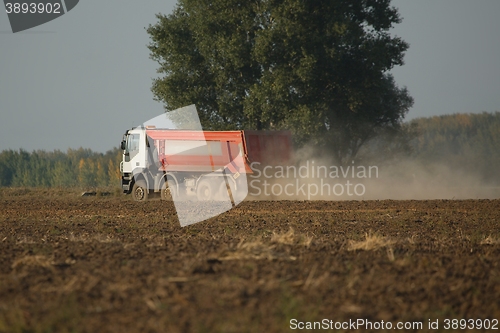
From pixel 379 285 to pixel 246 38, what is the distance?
1349 inches

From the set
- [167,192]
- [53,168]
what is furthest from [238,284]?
[53,168]

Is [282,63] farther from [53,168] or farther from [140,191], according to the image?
[53,168]

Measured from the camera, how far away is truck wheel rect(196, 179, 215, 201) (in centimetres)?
3014

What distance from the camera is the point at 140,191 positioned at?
107 ft

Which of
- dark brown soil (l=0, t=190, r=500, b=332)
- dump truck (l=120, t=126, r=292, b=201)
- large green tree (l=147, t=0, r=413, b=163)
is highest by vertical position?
large green tree (l=147, t=0, r=413, b=163)

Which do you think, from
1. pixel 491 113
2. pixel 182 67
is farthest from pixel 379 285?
pixel 491 113

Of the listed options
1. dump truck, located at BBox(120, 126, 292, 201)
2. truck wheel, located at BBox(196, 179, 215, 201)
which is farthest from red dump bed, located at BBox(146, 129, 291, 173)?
truck wheel, located at BBox(196, 179, 215, 201)

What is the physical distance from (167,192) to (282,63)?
12.4 m

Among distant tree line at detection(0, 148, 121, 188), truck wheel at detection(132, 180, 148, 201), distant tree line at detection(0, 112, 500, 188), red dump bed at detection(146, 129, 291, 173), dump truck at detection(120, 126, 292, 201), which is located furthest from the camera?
distant tree line at detection(0, 148, 121, 188)

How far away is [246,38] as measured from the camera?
135 feet

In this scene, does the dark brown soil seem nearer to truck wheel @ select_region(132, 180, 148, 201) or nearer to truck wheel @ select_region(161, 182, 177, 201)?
truck wheel @ select_region(161, 182, 177, 201)

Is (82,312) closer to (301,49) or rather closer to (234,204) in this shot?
(234,204)

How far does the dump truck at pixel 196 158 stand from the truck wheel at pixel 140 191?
0.05 metres

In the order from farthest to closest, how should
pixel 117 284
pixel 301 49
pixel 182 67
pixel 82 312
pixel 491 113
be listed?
pixel 491 113, pixel 182 67, pixel 301 49, pixel 117 284, pixel 82 312
